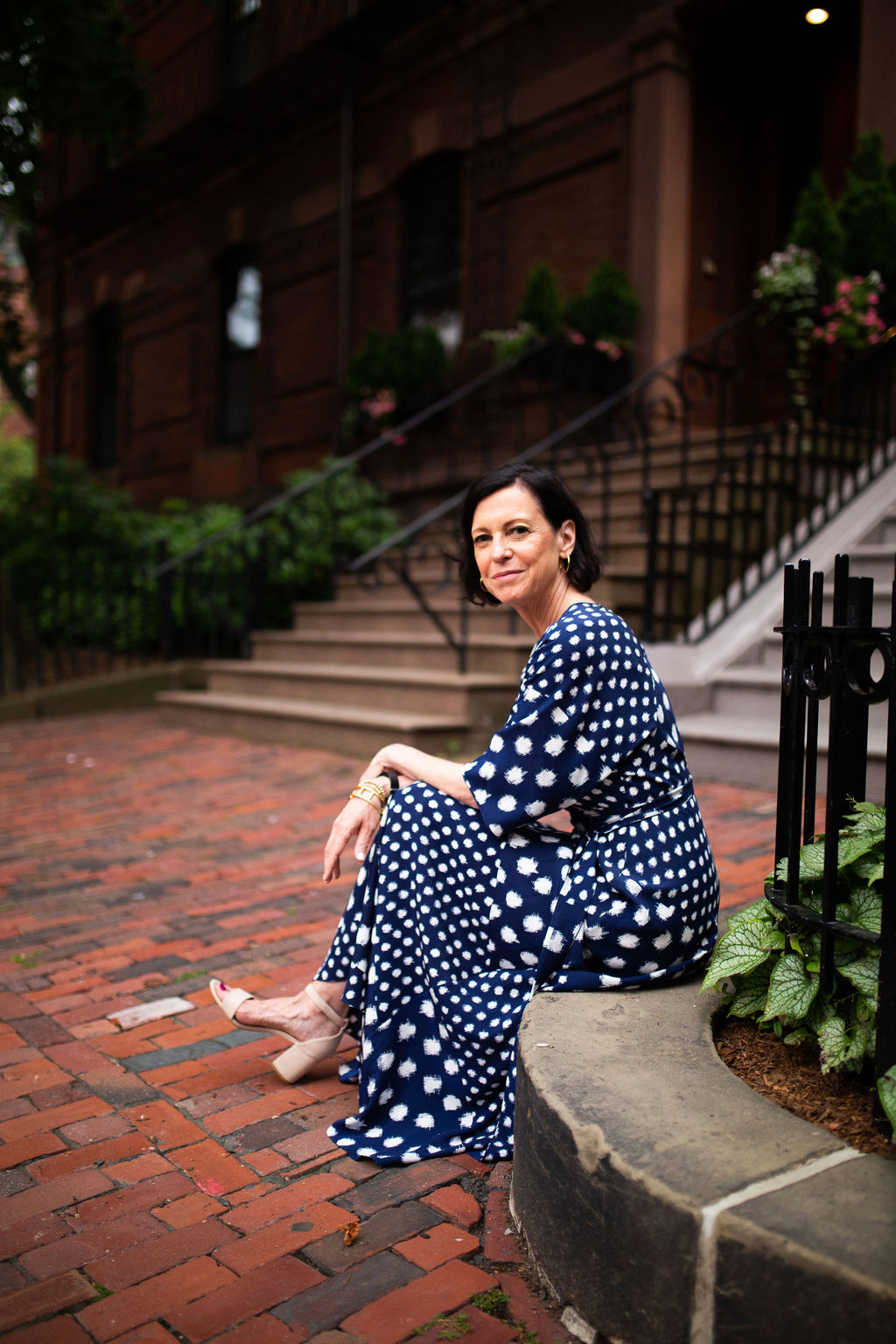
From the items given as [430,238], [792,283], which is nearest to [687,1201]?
[792,283]

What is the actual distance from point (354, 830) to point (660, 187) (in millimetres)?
7545

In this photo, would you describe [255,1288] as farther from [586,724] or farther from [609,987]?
[586,724]

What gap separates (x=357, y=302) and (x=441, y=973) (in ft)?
34.9

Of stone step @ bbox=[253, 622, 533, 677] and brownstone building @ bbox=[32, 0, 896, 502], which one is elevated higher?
brownstone building @ bbox=[32, 0, 896, 502]

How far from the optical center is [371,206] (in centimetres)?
1145

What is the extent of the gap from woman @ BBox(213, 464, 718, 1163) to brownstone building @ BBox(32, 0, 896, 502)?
658cm

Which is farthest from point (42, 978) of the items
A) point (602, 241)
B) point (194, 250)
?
point (194, 250)

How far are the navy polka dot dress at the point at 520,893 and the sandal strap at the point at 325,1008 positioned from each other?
0.10 metres

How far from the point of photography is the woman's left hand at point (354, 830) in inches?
93.1

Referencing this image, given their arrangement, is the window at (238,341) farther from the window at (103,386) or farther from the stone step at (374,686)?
the stone step at (374,686)

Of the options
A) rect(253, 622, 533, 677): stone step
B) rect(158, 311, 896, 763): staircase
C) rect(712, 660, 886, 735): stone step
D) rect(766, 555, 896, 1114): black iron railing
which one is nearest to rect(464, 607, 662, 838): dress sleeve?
rect(766, 555, 896, 1114): black iron railing

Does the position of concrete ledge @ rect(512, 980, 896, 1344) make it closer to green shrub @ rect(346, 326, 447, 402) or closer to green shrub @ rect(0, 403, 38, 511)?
green shrub @ rect(346, 326, 447, 402)

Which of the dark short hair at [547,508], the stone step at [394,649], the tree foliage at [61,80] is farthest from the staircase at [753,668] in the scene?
the tree foliage at [61,80]

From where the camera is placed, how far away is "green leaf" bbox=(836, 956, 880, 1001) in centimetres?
171
